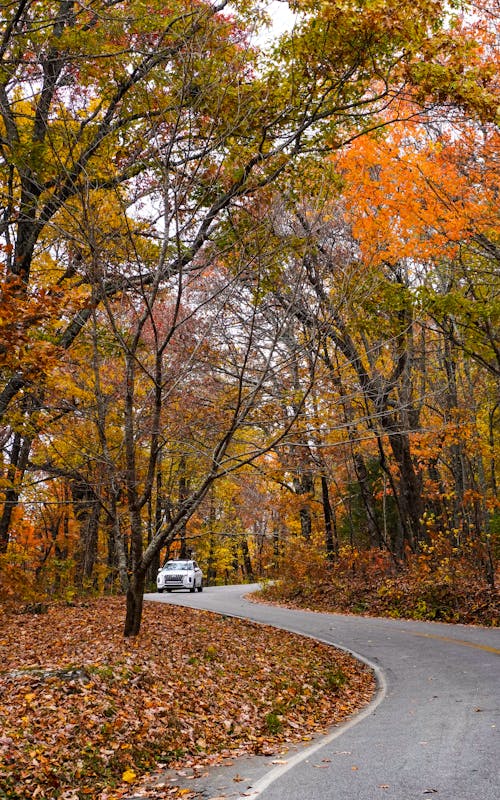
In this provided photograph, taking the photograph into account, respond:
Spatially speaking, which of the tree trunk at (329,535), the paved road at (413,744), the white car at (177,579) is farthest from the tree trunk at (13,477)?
the paved road at (413,744)

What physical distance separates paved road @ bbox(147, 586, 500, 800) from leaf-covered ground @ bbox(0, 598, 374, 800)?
0.58m

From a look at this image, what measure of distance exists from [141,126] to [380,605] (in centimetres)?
1413

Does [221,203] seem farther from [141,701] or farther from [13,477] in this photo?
[13,477]

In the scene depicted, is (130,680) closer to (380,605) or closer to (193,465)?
(193,465)

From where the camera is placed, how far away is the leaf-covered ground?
18.9 ft

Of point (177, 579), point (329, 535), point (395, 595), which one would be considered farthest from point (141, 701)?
point (177, 579)

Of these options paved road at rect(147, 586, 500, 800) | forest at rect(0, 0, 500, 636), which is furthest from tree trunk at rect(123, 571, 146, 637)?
paved road at rect(147, 586, 500, 800)

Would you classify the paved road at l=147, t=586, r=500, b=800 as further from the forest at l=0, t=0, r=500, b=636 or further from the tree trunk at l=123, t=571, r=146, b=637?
the tree trunk at l=123, t=571, r=146, b=637

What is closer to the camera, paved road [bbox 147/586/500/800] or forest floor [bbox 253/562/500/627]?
paved road [bbox 147/586/500/800]

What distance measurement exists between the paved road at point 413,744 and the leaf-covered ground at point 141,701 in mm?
580

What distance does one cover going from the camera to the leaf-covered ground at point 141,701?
5.77m

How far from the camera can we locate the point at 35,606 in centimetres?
1498

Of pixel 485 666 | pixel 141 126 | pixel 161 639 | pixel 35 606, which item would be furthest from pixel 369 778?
pixel 35 606

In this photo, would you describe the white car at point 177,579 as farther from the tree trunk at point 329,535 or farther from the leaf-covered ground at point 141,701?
the leaf-covered ground at point 141,701
